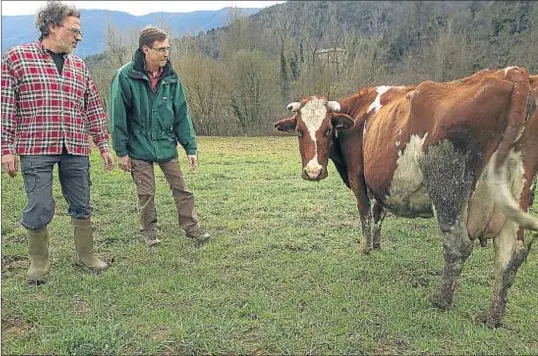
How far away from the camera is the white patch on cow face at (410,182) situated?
4.39 m

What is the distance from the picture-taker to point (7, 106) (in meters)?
4.38

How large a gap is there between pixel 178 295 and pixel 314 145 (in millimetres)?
2256

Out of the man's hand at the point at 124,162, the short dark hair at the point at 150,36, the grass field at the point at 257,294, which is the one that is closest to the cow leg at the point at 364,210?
the grass field at the point at 257,294

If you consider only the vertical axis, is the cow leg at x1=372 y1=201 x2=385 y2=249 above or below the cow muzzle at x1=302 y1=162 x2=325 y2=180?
below

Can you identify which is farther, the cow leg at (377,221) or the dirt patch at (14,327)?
the cow leg at (377,221)

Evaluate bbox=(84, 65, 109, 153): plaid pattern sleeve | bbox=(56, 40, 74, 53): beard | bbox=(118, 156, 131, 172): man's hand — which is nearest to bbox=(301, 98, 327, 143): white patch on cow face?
bbox=(118, 156, 131, 172): man's hand

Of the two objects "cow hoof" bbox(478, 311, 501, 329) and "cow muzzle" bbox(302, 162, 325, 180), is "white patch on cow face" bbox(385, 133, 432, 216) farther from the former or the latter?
"cow hoof" bbox(478, 311, 501, 329)

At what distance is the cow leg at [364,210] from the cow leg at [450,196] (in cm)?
166

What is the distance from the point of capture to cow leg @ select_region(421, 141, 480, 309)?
12.8ft

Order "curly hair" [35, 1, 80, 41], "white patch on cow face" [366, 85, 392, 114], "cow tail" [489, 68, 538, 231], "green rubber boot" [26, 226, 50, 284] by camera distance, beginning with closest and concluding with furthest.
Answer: "cow tail" [489, 68, 538, 231]
"curly hair" [35, 1, 80, 41]
"green rubber boot" [26, 226, 50, 284]
"white patch on cow face" [366, 85, 392, 114]

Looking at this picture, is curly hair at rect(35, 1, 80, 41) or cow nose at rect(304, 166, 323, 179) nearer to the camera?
curly hair at rect(35, 1, 80, 41)

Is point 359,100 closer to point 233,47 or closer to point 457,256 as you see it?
point 457,256

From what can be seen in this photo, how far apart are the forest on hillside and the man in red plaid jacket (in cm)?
1868

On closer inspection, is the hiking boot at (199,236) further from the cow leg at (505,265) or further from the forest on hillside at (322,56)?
the forest on hillside at (322,56)
